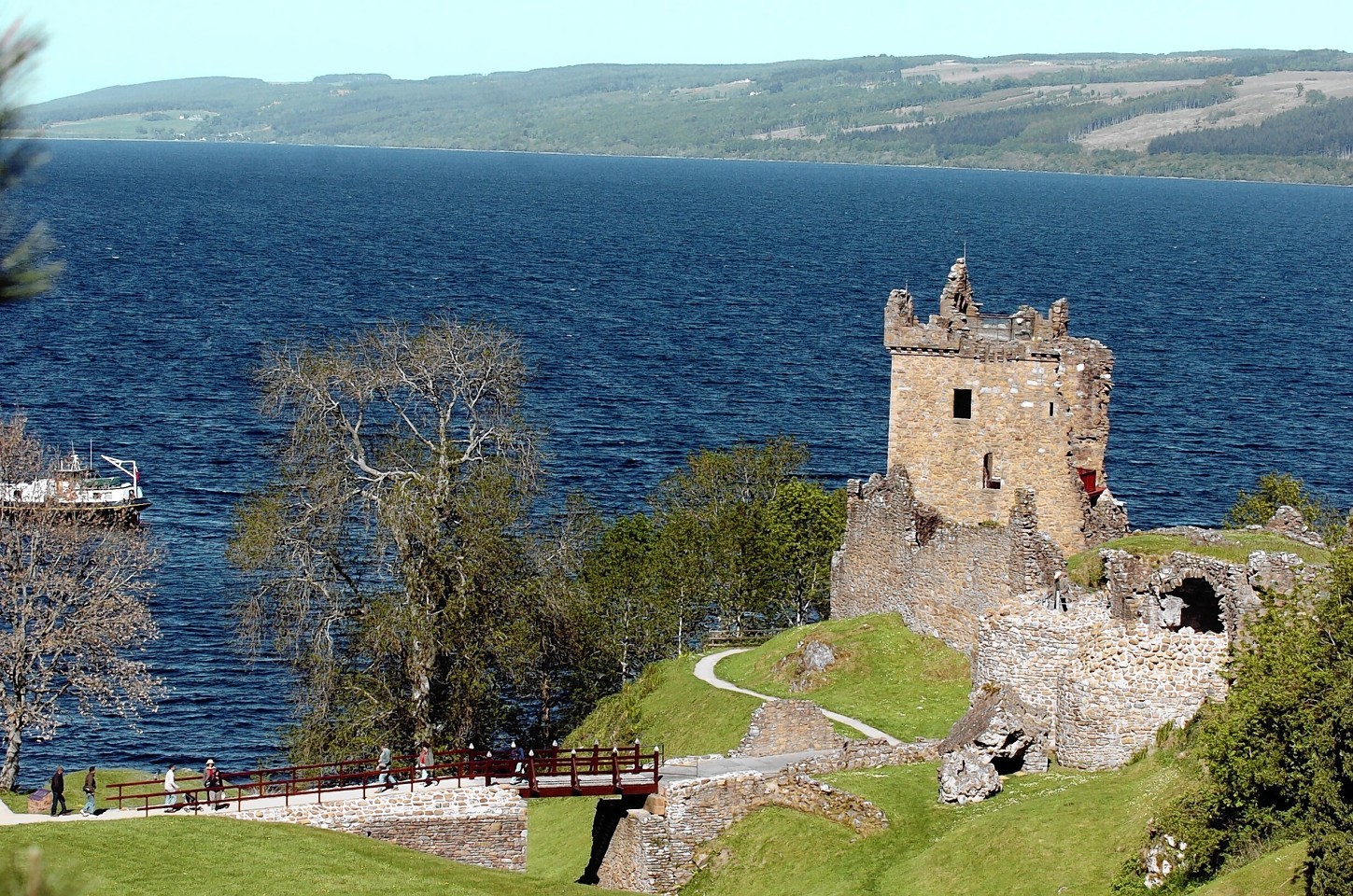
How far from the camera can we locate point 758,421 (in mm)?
118250

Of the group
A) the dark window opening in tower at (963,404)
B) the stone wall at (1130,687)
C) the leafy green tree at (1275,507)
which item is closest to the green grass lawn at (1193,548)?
the stone wall at (1130,687)

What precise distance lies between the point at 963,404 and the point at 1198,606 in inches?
429

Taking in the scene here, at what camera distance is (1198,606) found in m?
45.6

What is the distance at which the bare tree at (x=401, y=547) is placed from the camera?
2062 inches

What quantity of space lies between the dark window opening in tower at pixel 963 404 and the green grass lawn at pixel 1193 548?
244 inches

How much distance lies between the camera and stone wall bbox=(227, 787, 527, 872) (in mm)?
41969

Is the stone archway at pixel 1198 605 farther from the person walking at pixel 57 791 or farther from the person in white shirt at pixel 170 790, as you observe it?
the person walking at pixel 57 791

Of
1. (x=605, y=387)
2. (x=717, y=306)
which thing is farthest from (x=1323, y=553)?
(x=717, y=306)

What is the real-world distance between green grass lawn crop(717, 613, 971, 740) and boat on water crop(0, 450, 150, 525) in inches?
895

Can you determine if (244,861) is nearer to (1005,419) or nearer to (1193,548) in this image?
(1193,548)

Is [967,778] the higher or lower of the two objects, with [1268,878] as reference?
lower

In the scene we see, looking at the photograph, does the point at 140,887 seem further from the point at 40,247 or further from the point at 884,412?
the point at 884,412

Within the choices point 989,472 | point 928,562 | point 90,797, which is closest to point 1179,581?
point 928,562

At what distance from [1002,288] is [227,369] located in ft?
272
